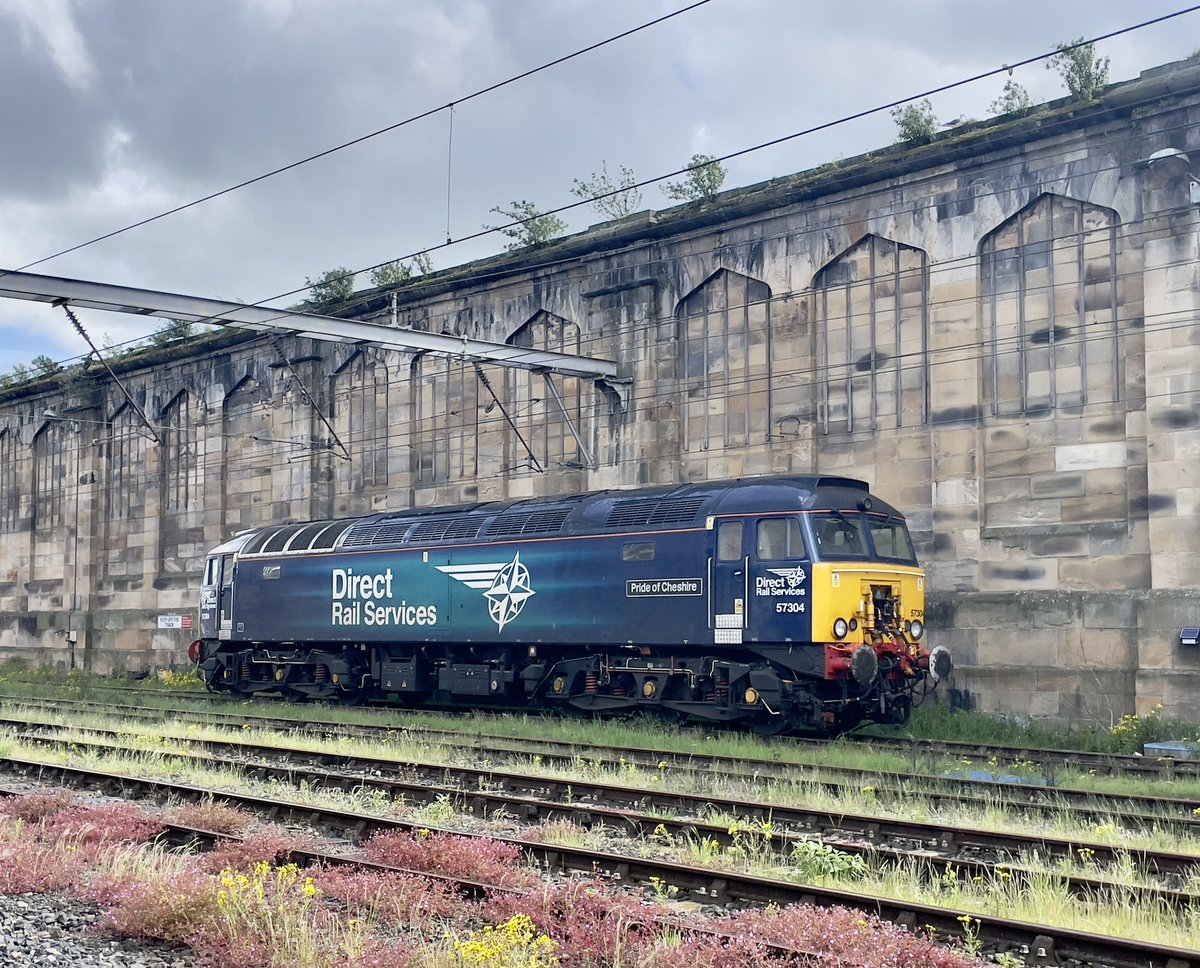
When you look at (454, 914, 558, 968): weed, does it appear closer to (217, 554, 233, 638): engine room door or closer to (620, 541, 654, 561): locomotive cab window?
(620, 541, 654, 561): locomotive cab window

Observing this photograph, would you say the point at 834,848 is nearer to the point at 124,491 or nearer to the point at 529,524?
the point at 529,524

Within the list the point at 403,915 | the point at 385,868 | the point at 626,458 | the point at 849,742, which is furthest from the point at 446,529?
the point at 403,915

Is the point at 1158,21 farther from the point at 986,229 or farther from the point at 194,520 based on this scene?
the point at 194,520

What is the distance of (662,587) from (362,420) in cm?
1546

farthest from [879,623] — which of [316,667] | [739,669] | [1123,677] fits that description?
[316,667]

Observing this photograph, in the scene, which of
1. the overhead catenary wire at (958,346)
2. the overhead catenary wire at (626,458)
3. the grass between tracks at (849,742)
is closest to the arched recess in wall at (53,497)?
the overhead catenary wire at (626,458)

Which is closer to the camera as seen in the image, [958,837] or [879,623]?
[958,837]

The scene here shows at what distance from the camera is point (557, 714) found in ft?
74.5

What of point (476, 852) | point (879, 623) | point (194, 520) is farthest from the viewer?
point (194, 520)

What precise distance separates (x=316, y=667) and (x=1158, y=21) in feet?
66.5

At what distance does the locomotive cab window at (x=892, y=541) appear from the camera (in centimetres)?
1858

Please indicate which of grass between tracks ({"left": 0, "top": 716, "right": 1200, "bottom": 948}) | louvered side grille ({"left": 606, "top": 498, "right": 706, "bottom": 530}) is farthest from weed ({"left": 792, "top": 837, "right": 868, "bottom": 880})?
louvered side grille ({"left": 606, "top": 498, "right": 706, "bottom": 530})

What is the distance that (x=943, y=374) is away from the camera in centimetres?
2166

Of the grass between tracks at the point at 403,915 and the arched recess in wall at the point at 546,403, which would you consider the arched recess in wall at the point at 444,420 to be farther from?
the grass between tracks at the point at 403,915
